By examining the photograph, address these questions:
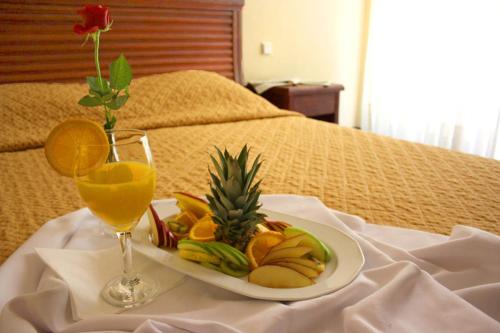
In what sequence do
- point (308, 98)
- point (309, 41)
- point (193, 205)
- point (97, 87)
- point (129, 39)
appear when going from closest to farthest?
point (97, 87), point (193, 205), point (129, 39), point (308, 98), point (309, 41)

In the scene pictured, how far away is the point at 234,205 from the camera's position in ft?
2.06

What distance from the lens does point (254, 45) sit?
10.3 ft

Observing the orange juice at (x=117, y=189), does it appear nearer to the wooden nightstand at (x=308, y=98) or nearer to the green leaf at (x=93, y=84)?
the green leaf at (x=93, y=84)

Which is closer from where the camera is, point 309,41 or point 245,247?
point 245,247

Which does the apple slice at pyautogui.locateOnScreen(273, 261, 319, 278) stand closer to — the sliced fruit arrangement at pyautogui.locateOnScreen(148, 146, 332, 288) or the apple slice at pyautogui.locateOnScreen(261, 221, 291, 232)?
the sliced fruit arrangement at pyautogui.locateOnScreen(148, 146, 332, 288)

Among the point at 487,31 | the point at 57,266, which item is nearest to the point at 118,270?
the point at 57,266

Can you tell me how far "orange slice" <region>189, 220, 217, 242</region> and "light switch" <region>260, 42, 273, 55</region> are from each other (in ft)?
8.95

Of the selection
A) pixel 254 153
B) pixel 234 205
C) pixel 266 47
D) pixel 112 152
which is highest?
pixel 266 47

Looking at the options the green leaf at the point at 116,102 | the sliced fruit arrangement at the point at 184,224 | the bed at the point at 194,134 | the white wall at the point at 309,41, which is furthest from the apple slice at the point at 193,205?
the white wall at the point at 309,41

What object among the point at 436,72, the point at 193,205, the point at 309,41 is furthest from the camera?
the point at 309,41

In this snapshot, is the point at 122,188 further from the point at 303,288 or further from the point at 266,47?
the point at 266,47

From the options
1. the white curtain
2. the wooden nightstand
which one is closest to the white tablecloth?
the wooden nightstand

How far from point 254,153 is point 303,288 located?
35.9 inches

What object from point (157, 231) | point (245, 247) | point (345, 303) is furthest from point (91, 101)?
point (345, 303)
